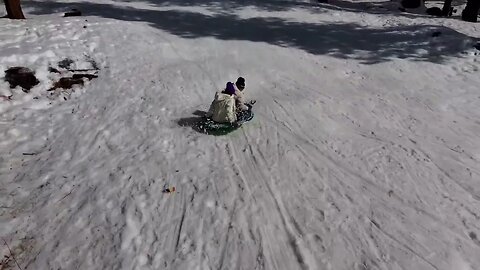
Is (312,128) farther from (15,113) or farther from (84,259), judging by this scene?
(15,113)

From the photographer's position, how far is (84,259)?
673cm

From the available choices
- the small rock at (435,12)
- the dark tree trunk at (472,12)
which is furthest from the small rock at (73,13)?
the small rock at (435,12)

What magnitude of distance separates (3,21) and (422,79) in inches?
613

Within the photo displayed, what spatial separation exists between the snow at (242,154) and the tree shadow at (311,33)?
0.16m

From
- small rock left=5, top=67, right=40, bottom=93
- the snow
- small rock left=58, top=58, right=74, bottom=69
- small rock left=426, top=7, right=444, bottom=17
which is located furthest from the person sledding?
small rock left=426, top=7, right=444, bottom=17

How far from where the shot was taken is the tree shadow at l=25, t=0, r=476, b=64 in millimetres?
16531

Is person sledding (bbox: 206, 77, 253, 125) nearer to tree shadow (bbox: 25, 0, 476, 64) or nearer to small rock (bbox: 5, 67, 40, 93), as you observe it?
small rock (bbox: 5, 67, 40, 93)

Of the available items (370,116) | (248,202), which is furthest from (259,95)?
(248,202)

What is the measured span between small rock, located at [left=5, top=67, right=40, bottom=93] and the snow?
25cm

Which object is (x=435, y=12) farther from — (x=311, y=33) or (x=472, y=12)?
(x=311, y=33)

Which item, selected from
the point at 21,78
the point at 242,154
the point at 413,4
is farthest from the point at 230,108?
the point at 413,4

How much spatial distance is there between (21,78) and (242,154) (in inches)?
285

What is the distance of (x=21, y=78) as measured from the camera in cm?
1212

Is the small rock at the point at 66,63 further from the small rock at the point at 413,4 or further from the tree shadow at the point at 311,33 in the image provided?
the small rock at the point at 413,4
